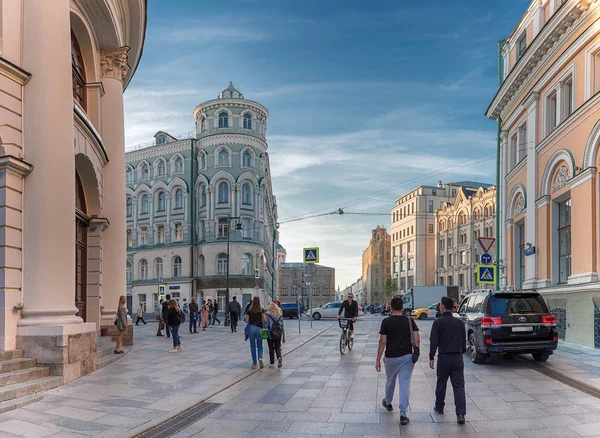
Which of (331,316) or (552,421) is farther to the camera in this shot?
(331,316)

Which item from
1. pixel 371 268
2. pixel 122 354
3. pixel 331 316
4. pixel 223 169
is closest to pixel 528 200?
pixel 122 354

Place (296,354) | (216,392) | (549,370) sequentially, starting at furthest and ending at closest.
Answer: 1. (296,354)
2. (549,370)
3. (216,392)

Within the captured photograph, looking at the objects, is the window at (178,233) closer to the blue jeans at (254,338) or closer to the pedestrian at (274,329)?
the pedestrian at (274,329)

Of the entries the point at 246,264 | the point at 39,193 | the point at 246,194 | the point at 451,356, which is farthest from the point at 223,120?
the point at 451,356

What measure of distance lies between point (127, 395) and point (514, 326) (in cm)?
844

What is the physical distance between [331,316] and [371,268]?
94173 mm

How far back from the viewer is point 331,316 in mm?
46094

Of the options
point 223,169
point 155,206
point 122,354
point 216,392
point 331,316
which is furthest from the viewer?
point 155,206

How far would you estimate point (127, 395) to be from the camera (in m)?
9.61

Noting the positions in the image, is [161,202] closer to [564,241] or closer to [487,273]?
[487,273]

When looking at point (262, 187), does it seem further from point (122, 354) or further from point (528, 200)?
point (122, 354)

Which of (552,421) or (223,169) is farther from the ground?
(223,169)

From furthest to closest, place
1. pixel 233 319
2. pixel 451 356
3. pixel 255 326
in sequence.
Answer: pixel 233 319 < pixel 255 326 < pixel 451 356

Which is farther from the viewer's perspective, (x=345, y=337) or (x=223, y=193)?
(x=223, y=193)
